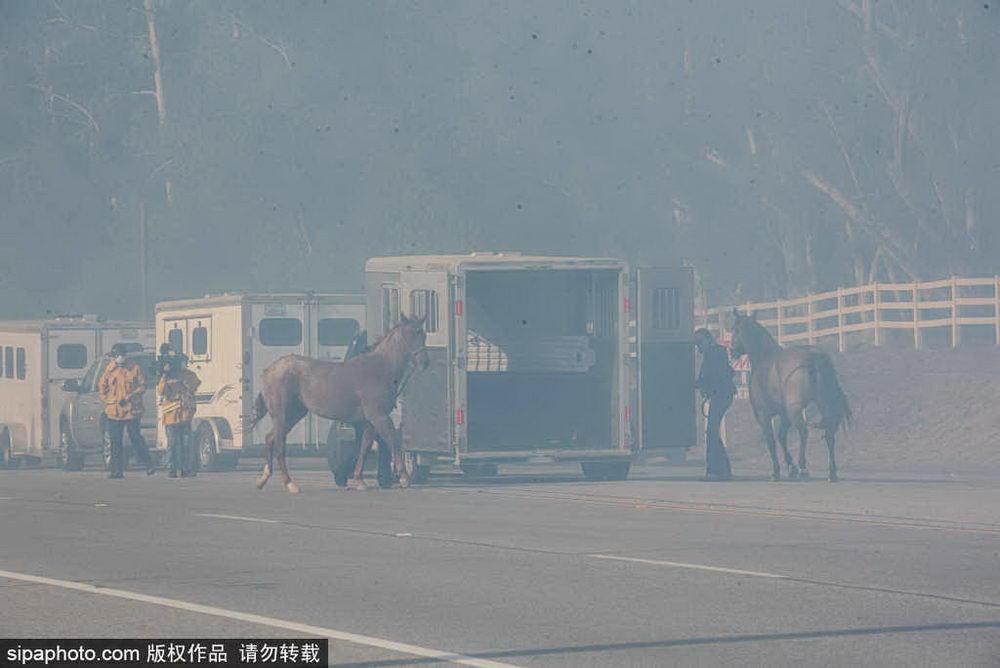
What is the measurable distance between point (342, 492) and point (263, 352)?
826 cm

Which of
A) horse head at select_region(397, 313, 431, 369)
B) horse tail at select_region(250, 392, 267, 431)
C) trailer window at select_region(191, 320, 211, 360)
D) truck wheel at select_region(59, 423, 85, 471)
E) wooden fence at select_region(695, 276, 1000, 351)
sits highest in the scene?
wooden fence at select_region(695, 276, 1000, 351)

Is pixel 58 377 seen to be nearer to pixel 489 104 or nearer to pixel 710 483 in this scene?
pixel 710 483

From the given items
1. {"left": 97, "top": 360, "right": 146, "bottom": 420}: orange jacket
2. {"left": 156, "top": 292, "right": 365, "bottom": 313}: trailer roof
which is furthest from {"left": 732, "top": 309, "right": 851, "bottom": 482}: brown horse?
{"left": 97, "top": 360, "right": 146, "bottom": 420}: orange jacket

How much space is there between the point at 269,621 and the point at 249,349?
2080cm

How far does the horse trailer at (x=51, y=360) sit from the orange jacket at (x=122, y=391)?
7.44 m

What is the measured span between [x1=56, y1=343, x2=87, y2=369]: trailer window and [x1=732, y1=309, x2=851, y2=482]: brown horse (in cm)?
1372

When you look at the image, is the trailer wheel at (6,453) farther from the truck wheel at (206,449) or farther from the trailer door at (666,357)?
the trailer door at (666,357)

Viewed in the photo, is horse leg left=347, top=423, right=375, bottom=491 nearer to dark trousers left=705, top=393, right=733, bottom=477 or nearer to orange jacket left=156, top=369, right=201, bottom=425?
orange jacket left=156, top=369, right=201, bottom=425

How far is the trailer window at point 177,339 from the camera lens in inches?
1352

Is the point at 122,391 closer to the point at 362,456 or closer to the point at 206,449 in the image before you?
the point at 206,449

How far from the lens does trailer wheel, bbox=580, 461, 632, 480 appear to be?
27047mm

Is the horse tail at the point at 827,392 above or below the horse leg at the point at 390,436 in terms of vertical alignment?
above

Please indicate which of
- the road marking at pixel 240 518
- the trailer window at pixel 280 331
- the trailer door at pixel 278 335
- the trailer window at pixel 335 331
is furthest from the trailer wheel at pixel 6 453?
the road marking at pixel 240 518

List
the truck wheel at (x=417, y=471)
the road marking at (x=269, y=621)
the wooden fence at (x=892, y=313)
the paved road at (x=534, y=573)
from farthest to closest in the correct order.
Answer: the wooden fence at (x=892, y=313) < the truck wheel at (x=417, y=471) < the paved road at (x=534, y=573) < the road marking at (x=269, y=621)
